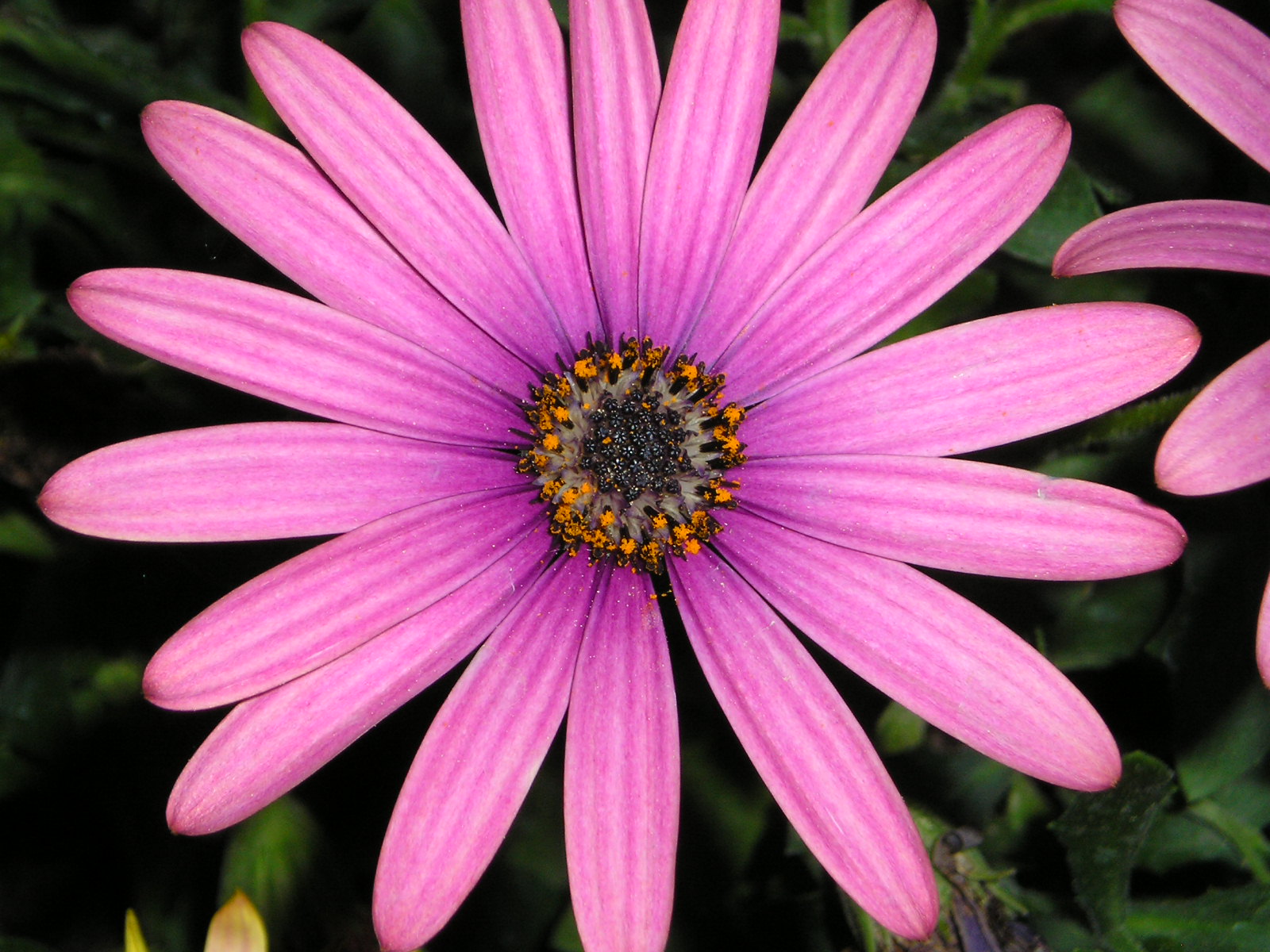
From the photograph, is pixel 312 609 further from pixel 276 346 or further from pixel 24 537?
pixel 24 537

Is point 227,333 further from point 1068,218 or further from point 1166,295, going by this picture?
point 1166,295

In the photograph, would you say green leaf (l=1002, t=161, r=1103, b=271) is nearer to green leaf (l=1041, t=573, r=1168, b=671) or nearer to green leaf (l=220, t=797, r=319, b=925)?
green leaf (l=1041, t=573, r=1168, b=671)

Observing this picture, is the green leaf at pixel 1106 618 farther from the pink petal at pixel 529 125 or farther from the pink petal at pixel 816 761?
the pink petal at pixel 529 125

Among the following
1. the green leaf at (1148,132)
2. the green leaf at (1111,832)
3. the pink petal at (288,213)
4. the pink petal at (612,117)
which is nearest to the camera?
the pink petal at (288,213)

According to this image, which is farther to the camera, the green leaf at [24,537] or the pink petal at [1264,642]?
the green leaf at [24,537]

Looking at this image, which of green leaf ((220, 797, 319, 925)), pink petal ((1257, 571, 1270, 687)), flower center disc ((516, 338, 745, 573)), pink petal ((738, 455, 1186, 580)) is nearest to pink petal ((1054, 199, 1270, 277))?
pink petal ((738, 455, 1186, 580))

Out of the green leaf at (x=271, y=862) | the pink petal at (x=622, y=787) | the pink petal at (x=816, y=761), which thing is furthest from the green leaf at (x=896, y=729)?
the green leaf at (x=271, y=862)

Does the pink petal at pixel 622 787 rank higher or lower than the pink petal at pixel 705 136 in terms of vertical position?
lower
